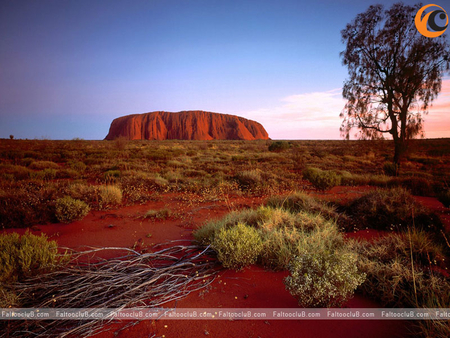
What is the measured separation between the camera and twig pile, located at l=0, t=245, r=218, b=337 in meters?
2.16

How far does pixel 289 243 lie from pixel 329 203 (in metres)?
3.57

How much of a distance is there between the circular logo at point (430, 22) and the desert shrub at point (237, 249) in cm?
978

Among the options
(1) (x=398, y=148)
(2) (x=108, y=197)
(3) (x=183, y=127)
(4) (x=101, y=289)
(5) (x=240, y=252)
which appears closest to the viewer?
(4) (x=101, y=289)

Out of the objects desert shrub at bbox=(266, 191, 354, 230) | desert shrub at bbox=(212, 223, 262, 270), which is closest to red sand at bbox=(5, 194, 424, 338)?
desert shrub at bbox=(212, 223, 262, 270)

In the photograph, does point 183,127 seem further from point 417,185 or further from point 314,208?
point 314,208

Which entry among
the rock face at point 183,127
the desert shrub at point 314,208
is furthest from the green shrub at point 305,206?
the rock face at point 183,127

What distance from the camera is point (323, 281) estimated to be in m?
2.31

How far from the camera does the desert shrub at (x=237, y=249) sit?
3160 mm

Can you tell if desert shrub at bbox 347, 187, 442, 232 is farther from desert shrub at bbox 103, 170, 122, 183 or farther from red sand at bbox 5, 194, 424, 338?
desert shrub at bbox 103, 170, 122, 183

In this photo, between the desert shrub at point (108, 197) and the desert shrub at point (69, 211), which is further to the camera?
the desert shrub at point (108, 197)

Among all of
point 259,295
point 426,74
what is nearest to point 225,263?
point 259,295

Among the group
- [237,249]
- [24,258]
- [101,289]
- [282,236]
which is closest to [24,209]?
[24,258]

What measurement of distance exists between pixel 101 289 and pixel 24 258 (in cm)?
114

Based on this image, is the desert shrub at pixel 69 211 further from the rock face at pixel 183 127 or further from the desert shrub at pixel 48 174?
the rock face at pixel 183 127
